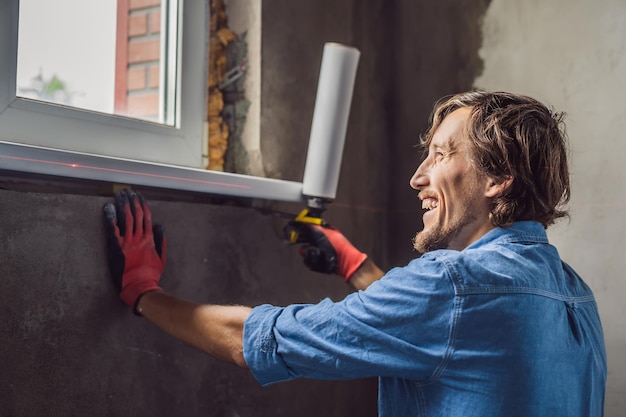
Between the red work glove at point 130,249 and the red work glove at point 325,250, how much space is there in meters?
0.45

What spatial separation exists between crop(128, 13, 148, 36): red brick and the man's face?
0.80 m

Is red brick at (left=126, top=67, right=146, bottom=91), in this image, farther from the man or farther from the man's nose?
the man's nose

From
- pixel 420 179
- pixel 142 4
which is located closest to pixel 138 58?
pixel 142 4

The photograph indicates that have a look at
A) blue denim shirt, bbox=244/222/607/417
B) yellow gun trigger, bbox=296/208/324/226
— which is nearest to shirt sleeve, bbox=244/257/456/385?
blue denim shirt, bbox=244/222/607/417

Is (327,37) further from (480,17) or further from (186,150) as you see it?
(186,150)

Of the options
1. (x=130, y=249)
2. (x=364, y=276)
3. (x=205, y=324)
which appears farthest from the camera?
(x=364, y=276)

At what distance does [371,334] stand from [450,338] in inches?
5.0

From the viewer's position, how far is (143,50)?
1.68 metres

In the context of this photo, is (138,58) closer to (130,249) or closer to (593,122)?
(130,249)

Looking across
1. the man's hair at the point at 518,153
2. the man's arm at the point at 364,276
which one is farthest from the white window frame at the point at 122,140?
the man's hair at the point at 518,153

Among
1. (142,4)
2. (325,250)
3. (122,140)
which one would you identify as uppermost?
(142,4)

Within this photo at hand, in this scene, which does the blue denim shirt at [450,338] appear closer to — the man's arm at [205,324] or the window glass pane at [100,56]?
the man's arm at [205,324]

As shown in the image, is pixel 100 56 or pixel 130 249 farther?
pixel 100 56

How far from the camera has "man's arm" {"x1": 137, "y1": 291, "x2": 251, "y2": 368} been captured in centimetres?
121
